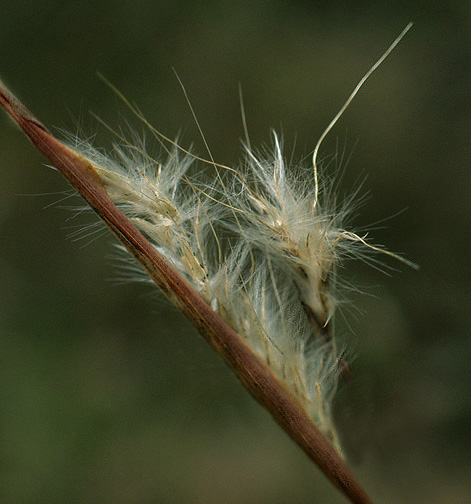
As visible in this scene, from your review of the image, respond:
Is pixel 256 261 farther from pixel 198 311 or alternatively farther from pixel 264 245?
pixel 198 311

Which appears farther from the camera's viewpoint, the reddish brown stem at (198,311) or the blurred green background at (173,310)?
the blurred green background at (173,310)

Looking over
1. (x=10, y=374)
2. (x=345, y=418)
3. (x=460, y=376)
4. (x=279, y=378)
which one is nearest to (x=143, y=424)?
(x=10, y=374)

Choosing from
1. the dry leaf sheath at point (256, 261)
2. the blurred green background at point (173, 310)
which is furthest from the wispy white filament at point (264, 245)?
the blurred green background at point (173, 310)

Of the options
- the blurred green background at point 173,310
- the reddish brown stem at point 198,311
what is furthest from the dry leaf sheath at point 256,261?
the blurred green background at point 173,310

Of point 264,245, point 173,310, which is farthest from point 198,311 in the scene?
point 173,310

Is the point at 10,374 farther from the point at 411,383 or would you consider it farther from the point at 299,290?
the point at 299,290

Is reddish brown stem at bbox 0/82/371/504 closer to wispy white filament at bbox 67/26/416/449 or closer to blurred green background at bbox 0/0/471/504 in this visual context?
wispy white filament at bbox 67/26/416/449

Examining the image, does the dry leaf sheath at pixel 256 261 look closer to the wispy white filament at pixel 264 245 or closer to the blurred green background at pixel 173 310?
the wispy white filament at pixel 264 245
